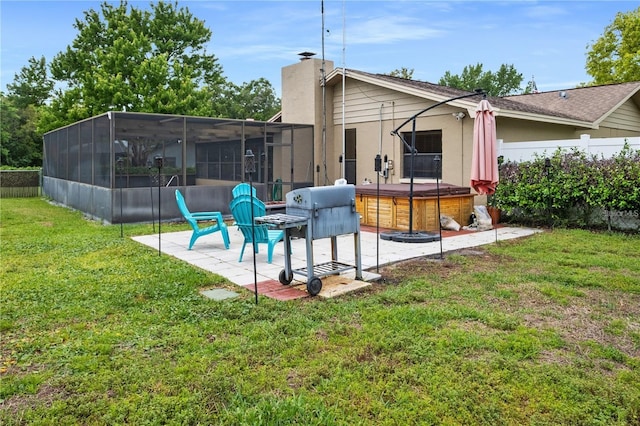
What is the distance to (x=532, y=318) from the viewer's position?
13.5 feet

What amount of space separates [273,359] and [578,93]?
15.5 metres

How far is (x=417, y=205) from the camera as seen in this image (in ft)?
29.8

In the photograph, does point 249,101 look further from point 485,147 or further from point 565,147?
point 485,147

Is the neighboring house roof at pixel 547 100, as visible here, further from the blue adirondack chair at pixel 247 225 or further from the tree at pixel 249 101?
the tree at pixel 249 101

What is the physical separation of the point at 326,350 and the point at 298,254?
3.67 meters

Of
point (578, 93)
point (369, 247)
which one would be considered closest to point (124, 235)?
point (369, 247)

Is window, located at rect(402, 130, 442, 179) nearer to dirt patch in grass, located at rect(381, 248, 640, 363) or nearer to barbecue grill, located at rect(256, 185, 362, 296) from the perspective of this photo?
dirt patch in grass, located at rect(381, 248, 640, 363)

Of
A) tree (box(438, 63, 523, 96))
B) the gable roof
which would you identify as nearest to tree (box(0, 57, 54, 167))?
the gable roof

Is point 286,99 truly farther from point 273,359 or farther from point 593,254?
point 273,359

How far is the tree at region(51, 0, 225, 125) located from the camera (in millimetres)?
23141

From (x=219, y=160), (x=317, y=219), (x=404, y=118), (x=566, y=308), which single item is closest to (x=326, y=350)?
(x=317, y=219)

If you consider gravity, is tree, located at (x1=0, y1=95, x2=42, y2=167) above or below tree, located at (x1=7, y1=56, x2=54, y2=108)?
below

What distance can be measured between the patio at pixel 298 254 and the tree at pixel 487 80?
34.2 meters

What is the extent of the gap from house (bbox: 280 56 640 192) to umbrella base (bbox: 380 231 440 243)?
103 inches
